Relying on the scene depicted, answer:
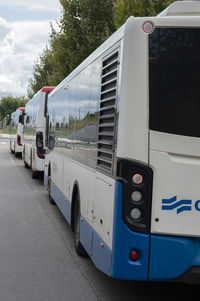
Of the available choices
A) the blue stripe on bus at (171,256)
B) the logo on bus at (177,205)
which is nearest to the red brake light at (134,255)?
the blue stripe on bus at (171,256)

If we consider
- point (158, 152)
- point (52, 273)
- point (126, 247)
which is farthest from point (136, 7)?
point (126, 247)

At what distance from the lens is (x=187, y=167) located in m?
4.48

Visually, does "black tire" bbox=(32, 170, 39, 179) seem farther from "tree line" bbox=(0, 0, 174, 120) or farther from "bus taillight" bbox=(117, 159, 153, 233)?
"bus taillight" bbox=(117, 159, 153, 233)

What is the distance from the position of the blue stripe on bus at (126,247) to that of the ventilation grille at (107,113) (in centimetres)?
53

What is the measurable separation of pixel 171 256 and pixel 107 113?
164cm

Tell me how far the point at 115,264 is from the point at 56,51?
24.8 m

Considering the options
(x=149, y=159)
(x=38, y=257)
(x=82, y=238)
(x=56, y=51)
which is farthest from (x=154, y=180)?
(x=56, y=51)

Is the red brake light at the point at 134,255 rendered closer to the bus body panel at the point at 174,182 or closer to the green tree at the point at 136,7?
the bus body panel at the point at 174,182

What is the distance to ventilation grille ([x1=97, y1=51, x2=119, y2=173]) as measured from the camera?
16.6ft

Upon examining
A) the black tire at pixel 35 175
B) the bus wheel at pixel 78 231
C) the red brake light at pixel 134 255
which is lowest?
the black tire at pixel 35 175

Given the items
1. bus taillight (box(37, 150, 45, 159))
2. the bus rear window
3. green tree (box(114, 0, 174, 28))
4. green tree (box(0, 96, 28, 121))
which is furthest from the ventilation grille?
green tree (box(0, 96, 28, 121))

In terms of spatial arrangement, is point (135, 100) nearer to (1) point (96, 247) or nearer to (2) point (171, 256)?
(2) point (171, 256)

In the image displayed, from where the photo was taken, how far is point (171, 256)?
449 cm

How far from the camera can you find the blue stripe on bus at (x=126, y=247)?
14.8 feet
